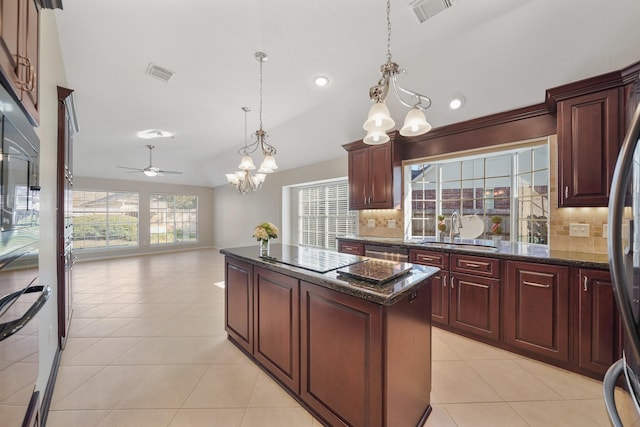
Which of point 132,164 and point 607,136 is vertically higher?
point 132,164

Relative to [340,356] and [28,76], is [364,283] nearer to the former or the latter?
[340,356]

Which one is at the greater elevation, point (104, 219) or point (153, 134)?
point (153, 134)

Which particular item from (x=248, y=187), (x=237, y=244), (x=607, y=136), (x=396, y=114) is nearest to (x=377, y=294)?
(x=607, y=136)

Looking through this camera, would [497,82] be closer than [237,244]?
Yes

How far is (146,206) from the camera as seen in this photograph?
822cm

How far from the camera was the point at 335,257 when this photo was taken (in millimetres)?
2240

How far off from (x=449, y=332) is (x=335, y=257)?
1780 mm

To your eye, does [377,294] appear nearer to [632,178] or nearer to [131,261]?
[632,178]

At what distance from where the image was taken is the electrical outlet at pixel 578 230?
7.90ft

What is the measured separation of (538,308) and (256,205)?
21.1 feet

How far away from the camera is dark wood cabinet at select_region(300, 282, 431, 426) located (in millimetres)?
1291

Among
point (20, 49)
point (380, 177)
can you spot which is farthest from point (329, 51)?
point (20, 49)

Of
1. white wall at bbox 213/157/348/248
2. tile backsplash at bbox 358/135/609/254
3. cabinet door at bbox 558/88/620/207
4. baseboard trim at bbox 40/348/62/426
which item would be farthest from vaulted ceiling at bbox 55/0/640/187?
baseboard trim at bbox 40/348/62/426

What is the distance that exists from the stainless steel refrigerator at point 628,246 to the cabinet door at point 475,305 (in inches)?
73.4
